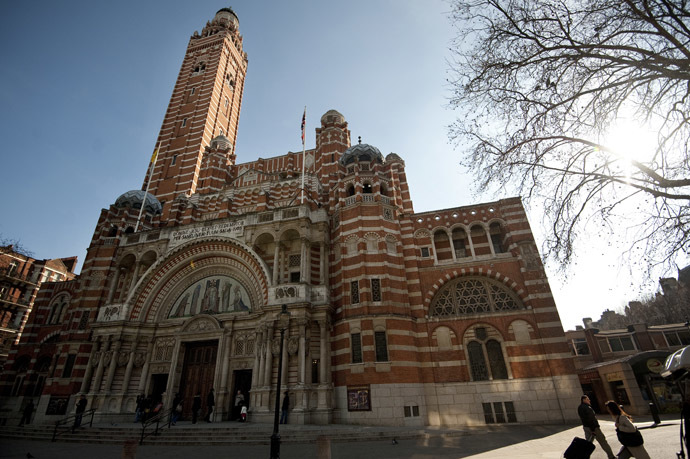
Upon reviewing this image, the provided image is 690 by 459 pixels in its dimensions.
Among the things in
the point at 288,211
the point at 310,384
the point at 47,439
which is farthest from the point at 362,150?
the point at 47,439

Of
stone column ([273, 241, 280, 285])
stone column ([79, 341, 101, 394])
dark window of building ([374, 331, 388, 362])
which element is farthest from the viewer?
stone column ([79, 341, 101, 394])

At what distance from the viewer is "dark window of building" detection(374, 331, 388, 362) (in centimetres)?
1942

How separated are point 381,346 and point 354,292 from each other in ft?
11.8

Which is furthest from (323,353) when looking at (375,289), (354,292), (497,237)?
(497,237)

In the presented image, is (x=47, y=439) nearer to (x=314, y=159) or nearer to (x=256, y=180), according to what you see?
(x=256, y=180)

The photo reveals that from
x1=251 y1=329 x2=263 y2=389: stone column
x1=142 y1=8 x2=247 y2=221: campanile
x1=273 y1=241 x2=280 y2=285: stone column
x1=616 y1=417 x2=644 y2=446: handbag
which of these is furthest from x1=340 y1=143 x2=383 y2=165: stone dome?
x1=616 y1=417 x2=644 y2=446: handbag

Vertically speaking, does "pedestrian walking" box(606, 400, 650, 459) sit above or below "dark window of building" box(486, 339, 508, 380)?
below

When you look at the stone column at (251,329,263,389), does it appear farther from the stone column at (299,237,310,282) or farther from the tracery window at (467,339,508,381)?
the tracery window at (467,339,508,381)

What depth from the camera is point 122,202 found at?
3047 cm

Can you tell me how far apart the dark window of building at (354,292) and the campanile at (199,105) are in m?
22.4

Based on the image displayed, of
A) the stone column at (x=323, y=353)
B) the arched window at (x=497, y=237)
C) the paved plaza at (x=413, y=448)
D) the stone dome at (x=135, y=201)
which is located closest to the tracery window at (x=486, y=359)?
the paved plaza at (x=413, y=448)

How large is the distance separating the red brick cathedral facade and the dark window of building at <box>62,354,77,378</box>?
0.29 ft

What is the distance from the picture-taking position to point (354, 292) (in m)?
21.4

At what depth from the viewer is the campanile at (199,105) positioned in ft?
123
